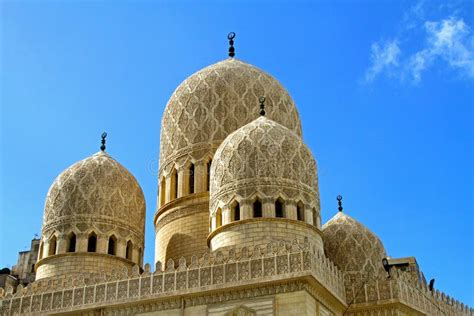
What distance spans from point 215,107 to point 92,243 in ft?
20.5

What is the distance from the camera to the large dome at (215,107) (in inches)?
1012

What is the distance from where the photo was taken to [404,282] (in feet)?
69.4

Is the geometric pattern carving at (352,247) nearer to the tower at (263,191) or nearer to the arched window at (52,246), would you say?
the tower at (263,191)

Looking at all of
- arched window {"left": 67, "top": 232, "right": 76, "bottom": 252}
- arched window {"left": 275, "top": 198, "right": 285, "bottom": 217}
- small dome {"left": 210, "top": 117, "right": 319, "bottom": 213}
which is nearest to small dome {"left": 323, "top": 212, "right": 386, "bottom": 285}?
small dome {"left": 210, "top": 117, "right": 319, "bottom": 213}

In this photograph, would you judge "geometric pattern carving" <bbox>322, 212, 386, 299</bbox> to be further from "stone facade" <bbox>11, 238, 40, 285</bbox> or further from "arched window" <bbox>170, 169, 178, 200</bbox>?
"stone facade" <bbox>11, 238, 40, 285</bbox>

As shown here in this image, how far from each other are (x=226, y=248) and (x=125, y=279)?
2.74 metres

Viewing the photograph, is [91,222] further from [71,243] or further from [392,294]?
[392,294]

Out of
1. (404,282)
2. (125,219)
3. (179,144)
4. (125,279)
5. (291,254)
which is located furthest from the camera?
(179,144)

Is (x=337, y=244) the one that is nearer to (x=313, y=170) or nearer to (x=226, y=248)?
(x=313, y=170)

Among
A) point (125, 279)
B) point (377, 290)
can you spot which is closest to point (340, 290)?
point (377, 290)

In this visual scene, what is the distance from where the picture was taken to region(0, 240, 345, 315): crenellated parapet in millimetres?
17984

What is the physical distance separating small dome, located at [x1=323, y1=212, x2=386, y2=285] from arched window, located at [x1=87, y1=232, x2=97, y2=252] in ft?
23.7

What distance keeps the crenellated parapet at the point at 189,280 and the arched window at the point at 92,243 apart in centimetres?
205

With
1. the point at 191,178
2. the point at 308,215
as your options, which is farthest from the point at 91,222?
the point at 308,215
